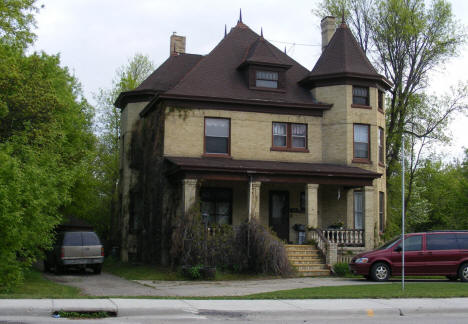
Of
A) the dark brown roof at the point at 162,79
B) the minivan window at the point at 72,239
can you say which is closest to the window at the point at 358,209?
the dark brown roof at the point at 162,79

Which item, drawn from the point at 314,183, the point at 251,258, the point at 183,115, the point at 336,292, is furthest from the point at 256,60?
the point at 336,292

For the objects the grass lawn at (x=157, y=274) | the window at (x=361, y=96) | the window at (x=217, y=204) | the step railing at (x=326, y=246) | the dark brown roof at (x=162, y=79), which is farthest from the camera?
the dark brown roof at (x=162, y=79)

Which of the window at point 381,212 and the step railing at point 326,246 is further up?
the window at point 381,212

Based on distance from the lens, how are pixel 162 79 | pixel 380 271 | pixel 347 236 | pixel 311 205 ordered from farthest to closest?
pixel 162 79, pixel 347 236, pixel 311 205, pixel 380 271

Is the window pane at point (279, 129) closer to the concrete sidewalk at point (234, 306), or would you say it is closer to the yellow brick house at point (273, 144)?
the yellow brick house at point (273, 144)

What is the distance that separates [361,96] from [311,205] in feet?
21.5

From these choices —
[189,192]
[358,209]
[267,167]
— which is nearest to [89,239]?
[189,192]

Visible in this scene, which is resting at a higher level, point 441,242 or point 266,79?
point 266,79

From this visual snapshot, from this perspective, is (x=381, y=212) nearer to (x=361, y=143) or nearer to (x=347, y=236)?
(x=361, y=143)

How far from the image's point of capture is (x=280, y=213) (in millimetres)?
27109

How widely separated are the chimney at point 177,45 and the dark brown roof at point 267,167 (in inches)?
422

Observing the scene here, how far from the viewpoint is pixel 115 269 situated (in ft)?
87.8

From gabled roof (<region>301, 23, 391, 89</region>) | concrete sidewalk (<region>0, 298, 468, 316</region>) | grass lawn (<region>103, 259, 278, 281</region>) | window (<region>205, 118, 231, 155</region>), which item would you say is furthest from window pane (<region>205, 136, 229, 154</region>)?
concrete sidewalk (<region>0, 298, 468, 316</region>)

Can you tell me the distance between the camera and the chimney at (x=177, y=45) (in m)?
34.0
